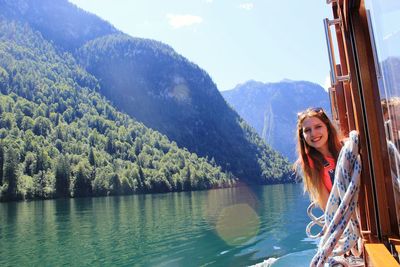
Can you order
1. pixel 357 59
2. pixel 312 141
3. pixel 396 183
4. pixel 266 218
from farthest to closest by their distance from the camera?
pixel 266 218 < pixel 312 141 < pixel 357 59 < pixel 396 183

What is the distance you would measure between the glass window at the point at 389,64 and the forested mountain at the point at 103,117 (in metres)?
68.2

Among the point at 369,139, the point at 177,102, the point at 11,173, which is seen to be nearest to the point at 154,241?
the point at 369,139

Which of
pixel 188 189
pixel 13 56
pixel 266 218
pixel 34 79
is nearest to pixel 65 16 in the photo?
pixel 13 56

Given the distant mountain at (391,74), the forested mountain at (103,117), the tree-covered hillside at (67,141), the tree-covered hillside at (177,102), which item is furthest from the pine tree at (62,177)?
the distant mountain at (391,74)

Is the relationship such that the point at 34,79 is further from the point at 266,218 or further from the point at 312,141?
the point at 312,141

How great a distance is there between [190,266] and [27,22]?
15894 cm

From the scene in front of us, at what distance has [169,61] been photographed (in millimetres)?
163125

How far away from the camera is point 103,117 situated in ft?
419

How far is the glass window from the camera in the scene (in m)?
1.80

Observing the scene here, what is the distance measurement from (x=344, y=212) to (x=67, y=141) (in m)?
104

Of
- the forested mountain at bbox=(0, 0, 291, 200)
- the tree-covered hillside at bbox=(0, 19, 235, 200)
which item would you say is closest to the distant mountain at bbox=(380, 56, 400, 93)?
the tree-covered hillside at bbox=(0, 19, 235, 200)

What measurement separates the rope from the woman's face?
0.51m

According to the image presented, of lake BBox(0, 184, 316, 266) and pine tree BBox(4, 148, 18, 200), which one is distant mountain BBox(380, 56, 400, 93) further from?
pine tree BBox(4, 148, 18, 200)

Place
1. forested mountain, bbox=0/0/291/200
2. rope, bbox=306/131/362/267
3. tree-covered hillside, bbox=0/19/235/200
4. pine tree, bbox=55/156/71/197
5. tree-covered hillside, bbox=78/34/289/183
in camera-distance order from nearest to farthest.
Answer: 1. rope, bbox=306/131/362/267
2. pine tree, bbox=55/156/71/197
3. tree-covered hillside, bbox=0/19/235/200
4. forested mountain, bbox=0/0/291/200
5. tree-covered hillside, bbox=78/34/289/183
